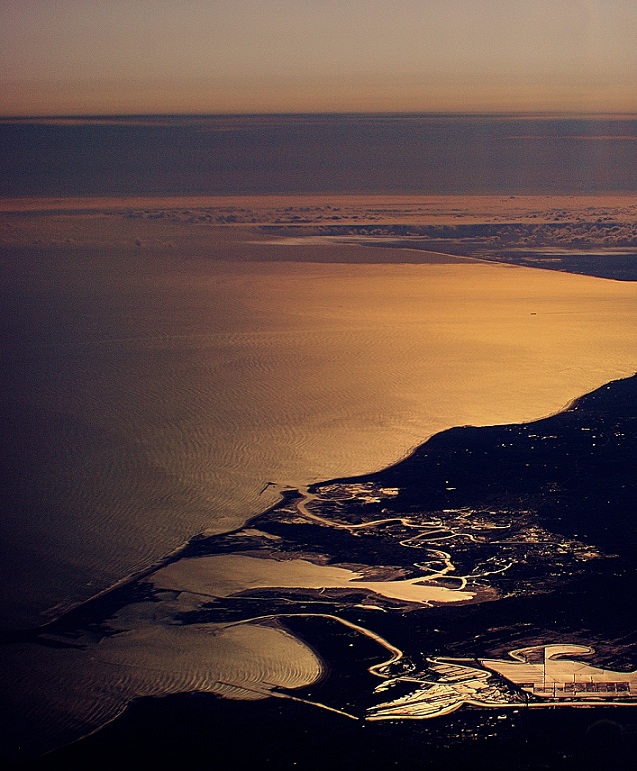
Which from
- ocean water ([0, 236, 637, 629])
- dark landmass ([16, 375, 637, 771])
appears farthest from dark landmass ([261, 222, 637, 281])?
dark landmass ([16, 375, 637, 771])

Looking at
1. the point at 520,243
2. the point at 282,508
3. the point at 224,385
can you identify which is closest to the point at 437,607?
the point at 282,508

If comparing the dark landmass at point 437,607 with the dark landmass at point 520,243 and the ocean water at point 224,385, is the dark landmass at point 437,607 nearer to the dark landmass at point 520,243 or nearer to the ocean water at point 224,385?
the ocean water at point 224,385

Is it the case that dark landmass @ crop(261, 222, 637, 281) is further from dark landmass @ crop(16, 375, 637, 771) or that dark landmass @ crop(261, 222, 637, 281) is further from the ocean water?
dark landmass @ crop(16, 375, 637, 771)

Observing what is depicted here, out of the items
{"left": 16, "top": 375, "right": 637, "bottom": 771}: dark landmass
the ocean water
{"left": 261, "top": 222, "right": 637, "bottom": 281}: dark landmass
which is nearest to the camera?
{"left": 16, "top": 375, "right": 637, "bottom": 771}: dark landmass

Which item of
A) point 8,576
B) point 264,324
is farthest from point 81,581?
point 264,324

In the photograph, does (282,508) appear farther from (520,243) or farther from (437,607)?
(520,243)
